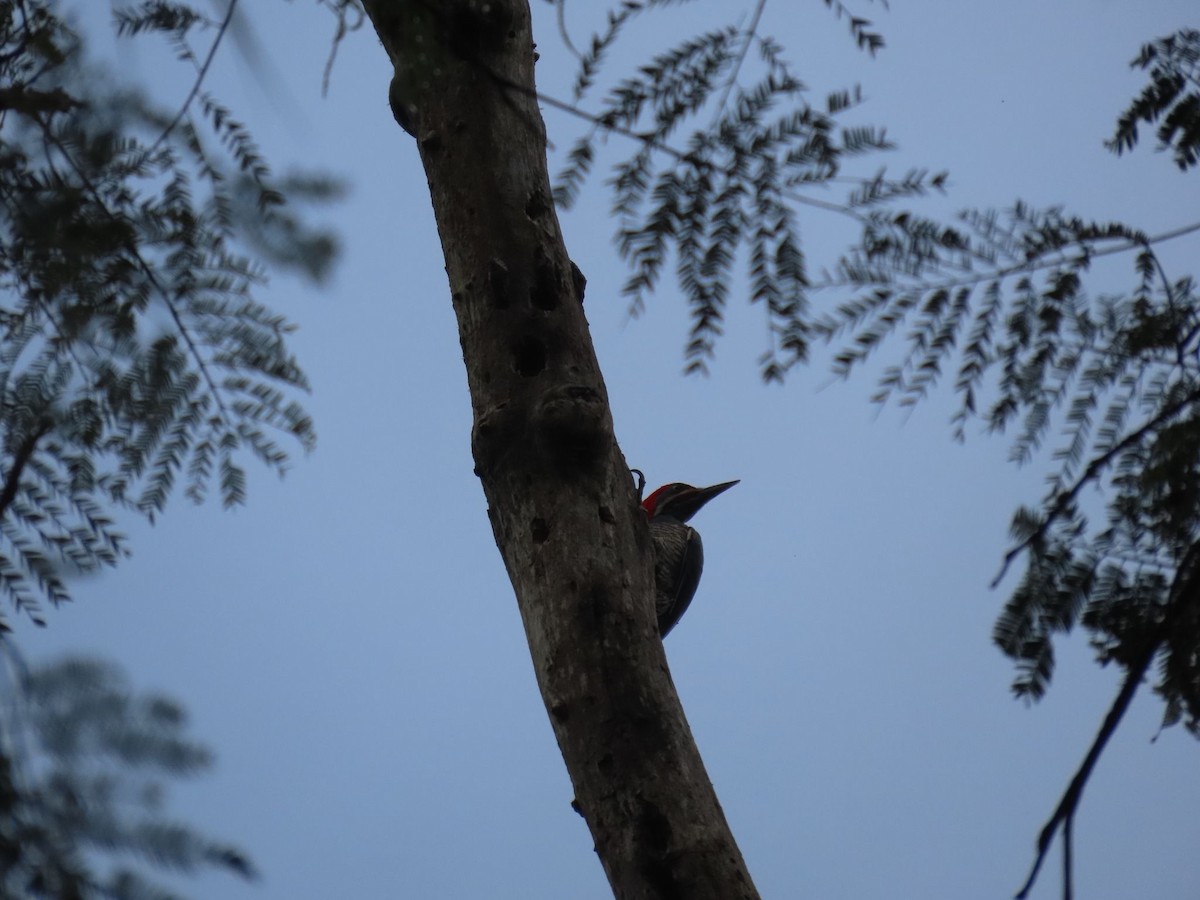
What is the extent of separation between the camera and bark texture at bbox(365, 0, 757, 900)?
2.24 meters

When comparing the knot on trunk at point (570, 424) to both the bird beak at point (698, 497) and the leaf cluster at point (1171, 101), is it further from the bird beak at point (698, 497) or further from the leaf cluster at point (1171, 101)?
the bird beak at point (698, 497)

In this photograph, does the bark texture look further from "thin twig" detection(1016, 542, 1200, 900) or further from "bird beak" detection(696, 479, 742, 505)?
"bird beak" detection(696, 479, 742, 505)

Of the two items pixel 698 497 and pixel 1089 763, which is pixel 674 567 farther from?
pixel 1089 763

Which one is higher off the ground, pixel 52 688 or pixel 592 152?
pixel 592 152

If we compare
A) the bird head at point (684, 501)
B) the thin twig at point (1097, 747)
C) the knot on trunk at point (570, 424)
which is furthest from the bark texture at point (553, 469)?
the bird head at point (684, 501)

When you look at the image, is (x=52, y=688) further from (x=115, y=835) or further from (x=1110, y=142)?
(x=1110, y=142)

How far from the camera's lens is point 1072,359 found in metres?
2.38

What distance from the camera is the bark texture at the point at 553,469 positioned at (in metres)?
2.24

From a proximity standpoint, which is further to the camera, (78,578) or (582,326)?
(582,326)

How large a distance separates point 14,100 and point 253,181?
58 centimetres

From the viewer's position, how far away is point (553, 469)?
2572 mm

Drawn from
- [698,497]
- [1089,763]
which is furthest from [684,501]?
[1089,763]

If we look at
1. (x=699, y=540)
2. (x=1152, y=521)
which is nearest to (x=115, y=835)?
(x=1152, y=521)

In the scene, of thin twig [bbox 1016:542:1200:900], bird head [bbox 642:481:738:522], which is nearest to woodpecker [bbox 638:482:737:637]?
bird head [bbox 642:481:738:522]
